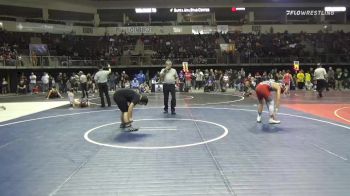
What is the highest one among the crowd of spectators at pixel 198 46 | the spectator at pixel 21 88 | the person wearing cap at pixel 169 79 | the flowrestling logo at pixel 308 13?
the flowrestling logo at pixel 308 13

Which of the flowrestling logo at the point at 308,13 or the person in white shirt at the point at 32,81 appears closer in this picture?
the person in white shirt at the point at 32,81

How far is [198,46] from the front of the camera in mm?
36625

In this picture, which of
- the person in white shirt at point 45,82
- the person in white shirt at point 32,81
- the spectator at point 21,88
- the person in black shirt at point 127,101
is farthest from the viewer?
the person in white shirt at point 45,82

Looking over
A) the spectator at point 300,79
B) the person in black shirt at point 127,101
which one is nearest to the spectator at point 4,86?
the spectator at point 300,79

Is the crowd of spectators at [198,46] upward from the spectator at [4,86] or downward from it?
upward

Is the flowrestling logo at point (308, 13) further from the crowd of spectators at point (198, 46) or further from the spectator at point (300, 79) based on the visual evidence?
the spectator at point (300, 79)

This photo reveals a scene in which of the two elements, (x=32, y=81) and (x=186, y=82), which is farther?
(x=32, y=81)

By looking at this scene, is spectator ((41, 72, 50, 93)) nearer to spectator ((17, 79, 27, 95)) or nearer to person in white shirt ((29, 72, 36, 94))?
person in white shirt ((29, 72, 36, 94))

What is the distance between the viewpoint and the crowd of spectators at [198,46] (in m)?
32.6

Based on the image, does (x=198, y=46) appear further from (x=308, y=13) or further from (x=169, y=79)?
(x=169, y=79)

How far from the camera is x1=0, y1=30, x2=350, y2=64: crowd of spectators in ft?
107

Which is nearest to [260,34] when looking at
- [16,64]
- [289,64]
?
[289,64]

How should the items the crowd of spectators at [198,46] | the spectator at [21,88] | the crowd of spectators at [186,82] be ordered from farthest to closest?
1. the crowd of spectators at [198,46]
2. the spectator at [21,88]
3. the crowd of spectators at [186,82]

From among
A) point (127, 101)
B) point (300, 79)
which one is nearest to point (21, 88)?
point (300, 79)
